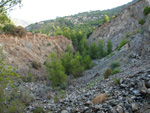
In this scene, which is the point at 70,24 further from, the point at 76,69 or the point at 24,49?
the point at 76,69

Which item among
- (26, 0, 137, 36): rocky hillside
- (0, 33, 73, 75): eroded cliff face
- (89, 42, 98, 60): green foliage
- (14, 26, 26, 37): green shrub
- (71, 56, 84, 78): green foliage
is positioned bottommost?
(71, 56, 84, 78): green foliage

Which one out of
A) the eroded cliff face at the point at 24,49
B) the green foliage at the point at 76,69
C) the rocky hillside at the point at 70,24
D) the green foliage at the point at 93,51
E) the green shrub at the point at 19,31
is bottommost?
the green foliage at the point at 76,69

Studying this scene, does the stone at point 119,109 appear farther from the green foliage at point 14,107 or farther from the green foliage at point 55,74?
the green foliage at point 55,74

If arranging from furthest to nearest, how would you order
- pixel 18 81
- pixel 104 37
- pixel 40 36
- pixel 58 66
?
1. pixel 104 37
2. pixel 40 36
3. pixel 58 66
4. pixel 18 81

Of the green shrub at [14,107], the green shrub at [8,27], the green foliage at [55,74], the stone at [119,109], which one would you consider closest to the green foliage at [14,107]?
the green shrub at [14,107]

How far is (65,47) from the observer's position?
4072 centimetres

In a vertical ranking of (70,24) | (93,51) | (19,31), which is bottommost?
(93,51)

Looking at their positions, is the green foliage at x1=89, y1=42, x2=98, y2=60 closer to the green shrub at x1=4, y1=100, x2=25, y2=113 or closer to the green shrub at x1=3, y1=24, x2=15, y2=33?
the green shrub at x1=3, y1=24, x2=15, y2=33

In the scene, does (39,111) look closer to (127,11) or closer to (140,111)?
(140,111)

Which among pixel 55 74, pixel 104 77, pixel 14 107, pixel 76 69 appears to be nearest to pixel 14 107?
pixel 14 107

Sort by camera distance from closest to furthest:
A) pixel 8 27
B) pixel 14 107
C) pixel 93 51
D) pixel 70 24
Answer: pixel 14 107 → pixel 8 27 → pixel 93 51 → pixel 70 24

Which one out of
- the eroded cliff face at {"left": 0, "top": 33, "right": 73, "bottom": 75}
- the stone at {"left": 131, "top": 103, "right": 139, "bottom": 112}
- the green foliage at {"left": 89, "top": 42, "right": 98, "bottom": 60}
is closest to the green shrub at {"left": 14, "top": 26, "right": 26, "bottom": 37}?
the eroded cliff face at {"left": 0, "top": 33, "right": 73, "bottom": 75}

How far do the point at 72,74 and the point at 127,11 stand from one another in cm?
3679

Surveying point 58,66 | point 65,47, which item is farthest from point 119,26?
point 58,66
